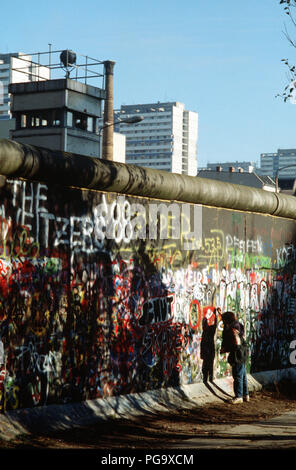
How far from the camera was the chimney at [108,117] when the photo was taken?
60656mm

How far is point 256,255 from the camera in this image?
14.4 meters

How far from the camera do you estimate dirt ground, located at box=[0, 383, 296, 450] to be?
8.59 meters

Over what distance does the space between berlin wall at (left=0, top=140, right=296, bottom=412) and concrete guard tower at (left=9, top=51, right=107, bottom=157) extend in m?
36.8

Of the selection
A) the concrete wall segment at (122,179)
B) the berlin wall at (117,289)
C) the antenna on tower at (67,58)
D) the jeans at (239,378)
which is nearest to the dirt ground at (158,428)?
the jeans at (239,378)

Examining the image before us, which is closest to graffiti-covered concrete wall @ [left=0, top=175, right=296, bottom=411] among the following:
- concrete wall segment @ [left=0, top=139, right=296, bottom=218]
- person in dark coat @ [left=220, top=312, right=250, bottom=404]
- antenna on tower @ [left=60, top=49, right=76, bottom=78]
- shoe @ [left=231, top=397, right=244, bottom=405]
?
concrete wall segment @ [left=0, top=139, right=296, bottom=218]

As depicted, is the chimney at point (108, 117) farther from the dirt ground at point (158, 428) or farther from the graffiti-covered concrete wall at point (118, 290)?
the dirt ground at point (158, 428)

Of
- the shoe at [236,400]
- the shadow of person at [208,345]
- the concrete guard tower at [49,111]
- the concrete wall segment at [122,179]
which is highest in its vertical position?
the concrete guard tower at [49,111]

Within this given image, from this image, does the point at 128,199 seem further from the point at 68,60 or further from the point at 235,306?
the point at 68,60

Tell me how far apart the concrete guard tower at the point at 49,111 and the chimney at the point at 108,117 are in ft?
19.9

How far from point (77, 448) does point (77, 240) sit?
2.72 metres

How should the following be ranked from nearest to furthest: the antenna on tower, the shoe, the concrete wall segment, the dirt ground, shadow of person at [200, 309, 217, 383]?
the dirt ground → the concrete wall segment → the shoe → shadow of person at [200, 309, 217, 383] → the antenna on tower

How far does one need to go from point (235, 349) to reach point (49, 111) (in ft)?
132

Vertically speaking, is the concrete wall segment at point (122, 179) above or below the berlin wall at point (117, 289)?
above

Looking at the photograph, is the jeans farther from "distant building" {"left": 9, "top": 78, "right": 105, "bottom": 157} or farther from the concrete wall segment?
"distant building" {"left": 9, "top": 78, "right": 105, "bottom": 157}
